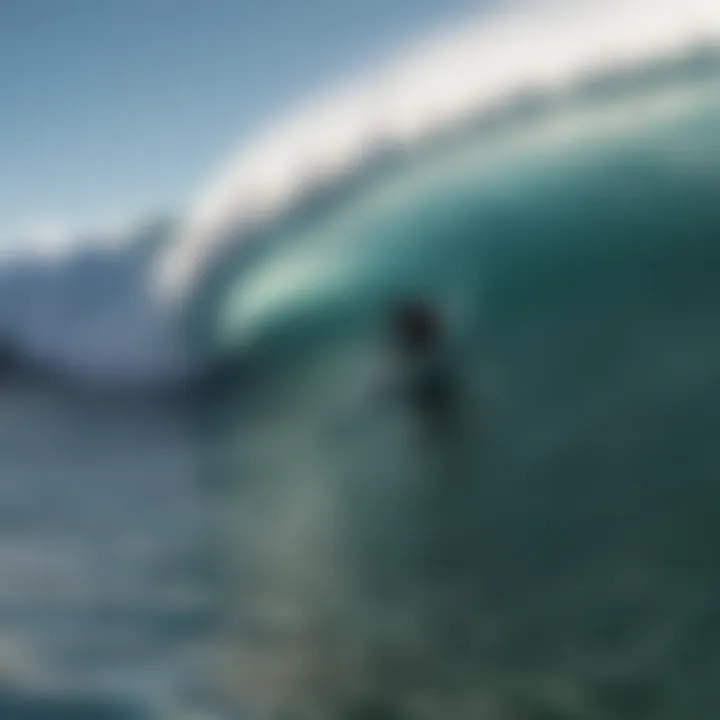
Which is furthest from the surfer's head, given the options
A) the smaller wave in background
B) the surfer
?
the smaller wave in background

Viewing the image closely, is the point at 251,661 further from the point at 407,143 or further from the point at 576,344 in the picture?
the point at 407,143

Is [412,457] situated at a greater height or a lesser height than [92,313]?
lesser

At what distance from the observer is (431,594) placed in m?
1.79

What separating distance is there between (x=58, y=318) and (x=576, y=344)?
3.59 feet

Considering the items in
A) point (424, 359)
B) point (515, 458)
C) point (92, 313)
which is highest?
point (92, 313)

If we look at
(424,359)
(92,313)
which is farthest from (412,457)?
(92,313)

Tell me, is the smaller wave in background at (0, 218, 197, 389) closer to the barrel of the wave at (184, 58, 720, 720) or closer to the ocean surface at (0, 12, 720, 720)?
the ocean surface at (0, 12, 720, 720)

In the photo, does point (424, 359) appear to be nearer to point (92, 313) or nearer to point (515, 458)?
point (515, 458)

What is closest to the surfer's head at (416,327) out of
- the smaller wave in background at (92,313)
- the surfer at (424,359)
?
the surfer at (424,359)

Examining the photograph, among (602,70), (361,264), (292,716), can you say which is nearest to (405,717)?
(292,716)

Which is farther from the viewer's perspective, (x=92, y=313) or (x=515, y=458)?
(x=92, y=313)

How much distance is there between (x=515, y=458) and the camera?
1829 millimetres

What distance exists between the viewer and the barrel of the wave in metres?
1.71

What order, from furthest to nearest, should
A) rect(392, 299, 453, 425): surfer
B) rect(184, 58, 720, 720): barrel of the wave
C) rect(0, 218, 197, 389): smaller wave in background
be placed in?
rect(0, 218, 197, 389): smaller wave in background
rect(392, 299, 453, 425): surfer
rect(184, 58, 720, 720): barrel of the wave
